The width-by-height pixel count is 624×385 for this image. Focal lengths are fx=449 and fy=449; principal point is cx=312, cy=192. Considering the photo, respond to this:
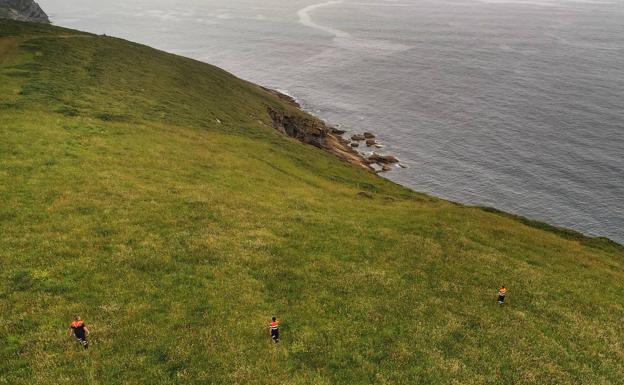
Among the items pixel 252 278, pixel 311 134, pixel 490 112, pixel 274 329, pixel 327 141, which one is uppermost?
pixel 490 112

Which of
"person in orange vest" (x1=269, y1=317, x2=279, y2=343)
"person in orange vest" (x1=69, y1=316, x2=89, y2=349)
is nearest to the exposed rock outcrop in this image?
"person in orange vest" (x1=269, y1=317, x2=279, y2=343)

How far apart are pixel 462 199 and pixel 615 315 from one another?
5447 cm

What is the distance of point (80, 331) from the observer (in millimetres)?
19062

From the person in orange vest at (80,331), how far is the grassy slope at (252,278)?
0.46 meters

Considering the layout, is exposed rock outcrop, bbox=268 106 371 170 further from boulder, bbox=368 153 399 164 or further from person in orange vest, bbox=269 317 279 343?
person in orange vest, bbox=269 317 279 343

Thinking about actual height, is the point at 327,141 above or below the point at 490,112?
below

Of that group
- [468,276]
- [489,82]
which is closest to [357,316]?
[468,276]

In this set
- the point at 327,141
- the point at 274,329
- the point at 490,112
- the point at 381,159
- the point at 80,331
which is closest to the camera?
the point at 80,331

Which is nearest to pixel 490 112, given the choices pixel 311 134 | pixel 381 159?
pixel 381 159

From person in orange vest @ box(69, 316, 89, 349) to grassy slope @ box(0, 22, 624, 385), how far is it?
1.51 feet

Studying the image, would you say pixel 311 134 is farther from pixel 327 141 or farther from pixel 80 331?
pixel 80 331

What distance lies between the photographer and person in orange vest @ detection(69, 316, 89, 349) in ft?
61.7

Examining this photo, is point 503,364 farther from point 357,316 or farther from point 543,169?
point 543,169

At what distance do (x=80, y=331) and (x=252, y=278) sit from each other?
9930mm
